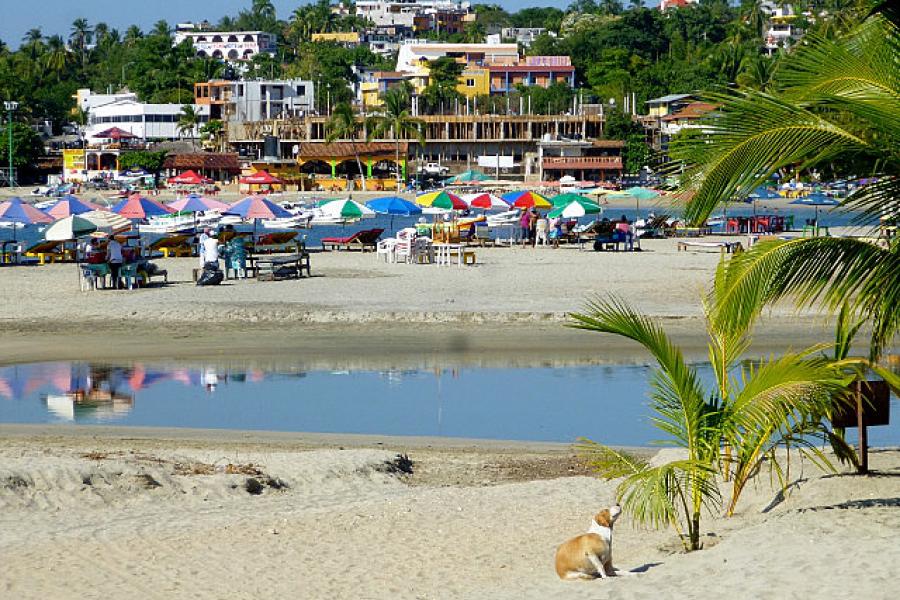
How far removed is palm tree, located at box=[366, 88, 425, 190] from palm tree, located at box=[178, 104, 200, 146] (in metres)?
19.4

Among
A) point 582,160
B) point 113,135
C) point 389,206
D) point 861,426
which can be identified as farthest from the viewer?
point 113,135

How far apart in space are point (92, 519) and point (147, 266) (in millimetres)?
18023

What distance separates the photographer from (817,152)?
27.0 ft

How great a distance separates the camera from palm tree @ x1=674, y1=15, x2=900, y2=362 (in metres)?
8.02

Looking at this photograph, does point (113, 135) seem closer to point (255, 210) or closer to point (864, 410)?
point (255, 210)

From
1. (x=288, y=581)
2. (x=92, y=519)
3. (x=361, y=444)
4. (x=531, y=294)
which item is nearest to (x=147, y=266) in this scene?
(x=531, y=294)

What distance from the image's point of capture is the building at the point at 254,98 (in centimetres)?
13138

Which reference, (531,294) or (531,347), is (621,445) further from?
(531,294)

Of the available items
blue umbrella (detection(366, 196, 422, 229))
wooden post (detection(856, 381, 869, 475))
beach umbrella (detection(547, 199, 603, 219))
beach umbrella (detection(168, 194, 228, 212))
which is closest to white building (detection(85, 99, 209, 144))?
blue umbrella (detection(366, 196, 422, 229))

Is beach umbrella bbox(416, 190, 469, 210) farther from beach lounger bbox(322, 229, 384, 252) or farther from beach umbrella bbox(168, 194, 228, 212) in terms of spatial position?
beach umbrella bbox(168, 194, 228, 212)

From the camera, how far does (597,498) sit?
1145 centimetres

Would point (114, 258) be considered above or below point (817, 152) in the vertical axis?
below

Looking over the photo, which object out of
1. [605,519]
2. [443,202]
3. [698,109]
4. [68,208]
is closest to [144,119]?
[443,202]

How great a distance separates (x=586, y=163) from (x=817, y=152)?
4126 inches
